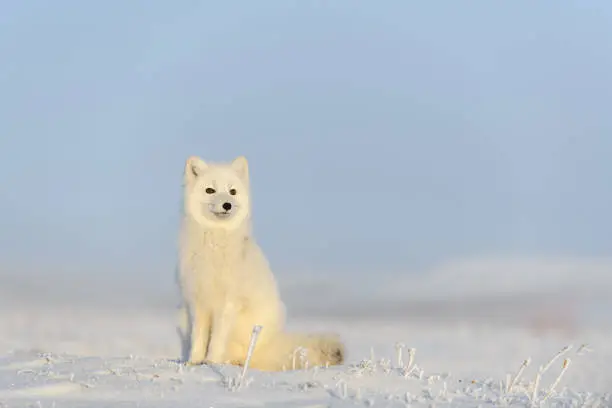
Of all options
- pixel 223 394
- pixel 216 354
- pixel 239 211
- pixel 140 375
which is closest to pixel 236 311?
pixel 216 354

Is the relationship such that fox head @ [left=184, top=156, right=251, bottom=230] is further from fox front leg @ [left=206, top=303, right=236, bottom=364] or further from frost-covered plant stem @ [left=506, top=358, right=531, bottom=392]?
frost-covered plant stem @ [left=506, top=358, right=531, bottom=392]

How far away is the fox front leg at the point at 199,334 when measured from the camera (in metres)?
7.29

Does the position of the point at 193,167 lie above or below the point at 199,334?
above

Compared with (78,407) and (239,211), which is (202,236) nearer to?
(239,211)

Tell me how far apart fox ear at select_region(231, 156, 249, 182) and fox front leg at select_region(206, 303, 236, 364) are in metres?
1.37

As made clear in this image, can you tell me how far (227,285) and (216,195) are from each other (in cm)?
→ 93

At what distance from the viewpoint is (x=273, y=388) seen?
17.8 feet

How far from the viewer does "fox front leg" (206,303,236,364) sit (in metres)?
7.17

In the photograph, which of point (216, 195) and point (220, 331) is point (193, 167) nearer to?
point (216, 195)

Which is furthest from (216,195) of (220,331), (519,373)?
(519,373)

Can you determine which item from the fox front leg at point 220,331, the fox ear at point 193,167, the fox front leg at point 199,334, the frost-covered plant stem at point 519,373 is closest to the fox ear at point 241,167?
the fox ear at point 193,167

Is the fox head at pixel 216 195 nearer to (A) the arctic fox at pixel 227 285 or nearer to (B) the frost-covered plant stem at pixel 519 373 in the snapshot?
(A) the arctic fox at pixel 227 285

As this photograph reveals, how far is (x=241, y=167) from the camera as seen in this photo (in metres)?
7.71

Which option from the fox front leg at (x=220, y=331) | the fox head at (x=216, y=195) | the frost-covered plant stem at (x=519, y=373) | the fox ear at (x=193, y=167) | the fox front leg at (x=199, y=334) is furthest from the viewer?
the fox ear at (x=193, y=167)
